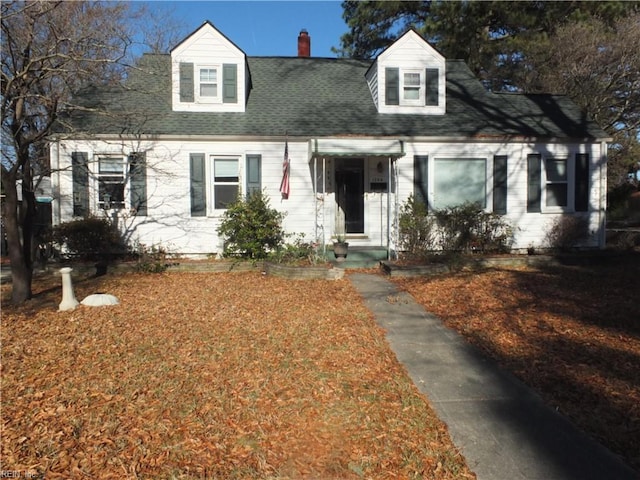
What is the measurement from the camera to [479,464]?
2.87 m

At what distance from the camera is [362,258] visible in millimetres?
10875

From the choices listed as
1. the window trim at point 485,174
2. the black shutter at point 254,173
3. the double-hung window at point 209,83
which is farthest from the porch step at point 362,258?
the double-hung window at point 209,83

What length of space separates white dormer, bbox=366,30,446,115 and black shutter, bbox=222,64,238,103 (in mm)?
4137

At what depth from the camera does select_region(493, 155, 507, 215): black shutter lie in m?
12.0

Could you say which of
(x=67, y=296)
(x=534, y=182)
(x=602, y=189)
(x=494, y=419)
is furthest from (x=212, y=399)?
(x=602, y=189)

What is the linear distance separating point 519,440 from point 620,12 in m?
22.4

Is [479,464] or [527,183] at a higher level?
[527,183]

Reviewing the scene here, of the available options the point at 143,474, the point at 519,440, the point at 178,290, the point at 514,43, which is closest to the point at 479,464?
the point at 519,440

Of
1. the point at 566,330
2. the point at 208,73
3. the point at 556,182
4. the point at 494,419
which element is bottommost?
the point at 494,419

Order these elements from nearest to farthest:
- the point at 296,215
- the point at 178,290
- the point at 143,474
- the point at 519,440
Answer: the point at 143,474 → the point at 519,440 → the point at 178,290 → the point at 296,215

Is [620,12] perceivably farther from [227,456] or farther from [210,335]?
[227,456]

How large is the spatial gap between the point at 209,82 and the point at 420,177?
654 centimetres

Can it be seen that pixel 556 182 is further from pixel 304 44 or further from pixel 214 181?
pixel 304 44

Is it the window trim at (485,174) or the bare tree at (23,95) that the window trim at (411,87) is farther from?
the bare tree at (23,95)
